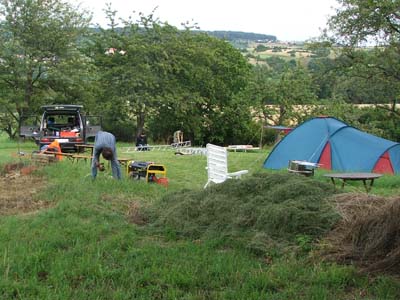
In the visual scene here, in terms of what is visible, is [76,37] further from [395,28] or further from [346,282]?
[346,282]

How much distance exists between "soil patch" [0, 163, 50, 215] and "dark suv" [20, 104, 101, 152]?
5.15 metres

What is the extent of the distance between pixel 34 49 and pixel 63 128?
23.5 ft

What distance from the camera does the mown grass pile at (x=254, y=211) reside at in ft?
19.5

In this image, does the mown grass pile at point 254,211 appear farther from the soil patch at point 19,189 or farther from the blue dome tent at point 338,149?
the blue dome tent at point 338,149

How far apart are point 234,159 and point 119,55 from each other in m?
13.9

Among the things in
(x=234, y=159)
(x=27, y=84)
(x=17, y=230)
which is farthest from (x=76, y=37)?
(x=17, y=230)

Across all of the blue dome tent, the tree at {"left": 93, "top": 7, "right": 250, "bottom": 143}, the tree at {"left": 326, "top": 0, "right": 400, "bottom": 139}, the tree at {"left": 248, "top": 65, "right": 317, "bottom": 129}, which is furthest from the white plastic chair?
the tree at {"left": 248, "top": 65, "right": 317, "bottom": 129}

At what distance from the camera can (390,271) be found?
15.8ft

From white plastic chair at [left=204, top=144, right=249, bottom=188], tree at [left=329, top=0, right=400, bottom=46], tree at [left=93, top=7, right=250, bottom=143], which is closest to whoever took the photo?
white plastic chair at [left=204, top=144, right=249, bottom=188]

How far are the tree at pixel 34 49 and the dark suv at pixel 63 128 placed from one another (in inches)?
232

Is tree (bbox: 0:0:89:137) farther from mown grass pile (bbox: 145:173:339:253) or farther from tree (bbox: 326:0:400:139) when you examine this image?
mown grass pile (bbox: 145:173:339:253)

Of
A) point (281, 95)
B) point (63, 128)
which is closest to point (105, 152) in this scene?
point (63, 128)

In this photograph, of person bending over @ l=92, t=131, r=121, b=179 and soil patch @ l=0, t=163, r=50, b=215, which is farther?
person bending over @ l=92, t=131, r=121, b=179

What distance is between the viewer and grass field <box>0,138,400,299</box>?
4.42m
